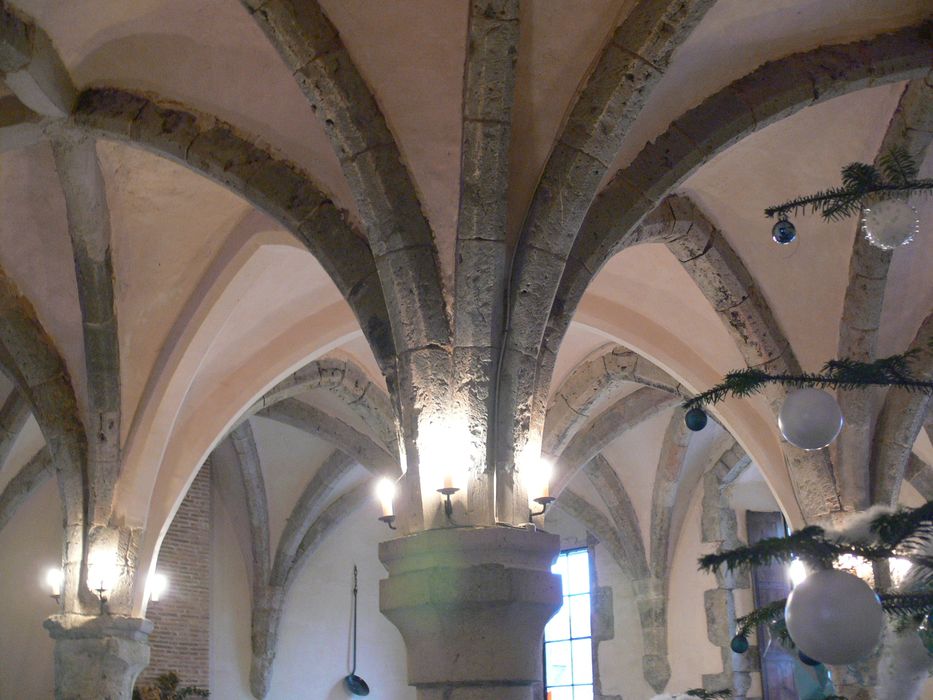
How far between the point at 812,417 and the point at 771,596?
9.07m

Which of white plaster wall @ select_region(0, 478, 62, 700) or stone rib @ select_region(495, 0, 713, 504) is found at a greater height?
stone rib @ select_region(495, 0, 713, 504)

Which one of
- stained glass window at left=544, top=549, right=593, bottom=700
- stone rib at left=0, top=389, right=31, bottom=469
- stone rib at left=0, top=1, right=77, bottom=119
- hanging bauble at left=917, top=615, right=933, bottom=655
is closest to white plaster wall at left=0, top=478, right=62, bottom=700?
stone rib at left=0, top=389, right=31, bottom=469

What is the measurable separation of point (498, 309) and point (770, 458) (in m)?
3.70

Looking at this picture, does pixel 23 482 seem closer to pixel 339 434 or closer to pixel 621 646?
pixel 339 434

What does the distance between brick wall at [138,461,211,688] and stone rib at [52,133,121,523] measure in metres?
3.70

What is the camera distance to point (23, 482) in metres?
10.2

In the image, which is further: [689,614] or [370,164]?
[689,614]

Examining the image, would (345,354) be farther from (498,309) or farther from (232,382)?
(498,309)

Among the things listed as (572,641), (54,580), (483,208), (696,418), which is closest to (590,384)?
(483,208)

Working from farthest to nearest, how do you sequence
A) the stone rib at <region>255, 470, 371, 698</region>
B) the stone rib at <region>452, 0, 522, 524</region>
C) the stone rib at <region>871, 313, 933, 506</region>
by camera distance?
the stone rib at <region>255, 470, 371, 698</region> < the stone rib at <region>871, 313, 933, 506</region> < the stone rib at <region>452, 0, 522, 524</region>

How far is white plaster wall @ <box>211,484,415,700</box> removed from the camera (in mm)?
11430

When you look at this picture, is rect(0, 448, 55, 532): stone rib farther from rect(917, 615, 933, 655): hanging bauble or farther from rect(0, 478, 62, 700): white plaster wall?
rect(917, 615, 933, 655): hanging bauble

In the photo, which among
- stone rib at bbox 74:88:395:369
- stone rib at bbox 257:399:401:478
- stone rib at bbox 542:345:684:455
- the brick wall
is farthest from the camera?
stone rib at bbox 257:399:401:478

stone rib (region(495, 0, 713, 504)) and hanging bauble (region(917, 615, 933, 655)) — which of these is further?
stone rib (region(495, 0, 713, 504))
